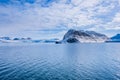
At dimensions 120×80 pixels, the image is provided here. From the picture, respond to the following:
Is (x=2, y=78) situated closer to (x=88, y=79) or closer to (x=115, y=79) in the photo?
(x=88, y=79)

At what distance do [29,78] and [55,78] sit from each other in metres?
5.78

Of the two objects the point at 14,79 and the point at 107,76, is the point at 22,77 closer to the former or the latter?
the point at 14,79

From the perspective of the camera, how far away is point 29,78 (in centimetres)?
3191

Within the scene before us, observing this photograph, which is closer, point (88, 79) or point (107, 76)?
point (88, 79)

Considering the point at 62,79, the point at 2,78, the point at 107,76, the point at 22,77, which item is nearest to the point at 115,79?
the point at 107,76

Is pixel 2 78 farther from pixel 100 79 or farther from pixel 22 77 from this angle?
→ pixel 100 79

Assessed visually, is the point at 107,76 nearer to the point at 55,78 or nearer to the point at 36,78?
the point at 55,78

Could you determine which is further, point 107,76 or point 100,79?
point 107,76

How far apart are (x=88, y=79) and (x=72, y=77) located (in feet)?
12.4

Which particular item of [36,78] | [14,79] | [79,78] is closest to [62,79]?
[79,78]

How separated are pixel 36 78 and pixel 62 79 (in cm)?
583

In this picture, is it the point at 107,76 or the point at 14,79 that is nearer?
the point at 14,79

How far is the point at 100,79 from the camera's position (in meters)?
31.0

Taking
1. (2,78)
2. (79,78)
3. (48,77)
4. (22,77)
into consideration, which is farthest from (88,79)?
(2,78)
